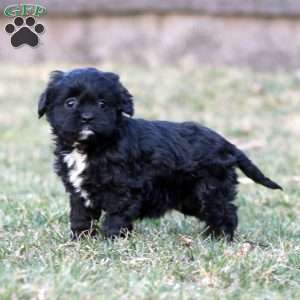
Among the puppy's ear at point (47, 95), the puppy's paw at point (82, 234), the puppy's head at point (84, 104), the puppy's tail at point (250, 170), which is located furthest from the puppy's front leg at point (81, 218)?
the puppy's tail at point (250, 170)

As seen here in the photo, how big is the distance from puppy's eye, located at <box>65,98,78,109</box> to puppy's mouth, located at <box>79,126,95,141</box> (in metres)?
0.19

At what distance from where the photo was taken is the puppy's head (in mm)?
5418

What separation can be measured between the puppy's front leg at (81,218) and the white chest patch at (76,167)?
0.16 metres

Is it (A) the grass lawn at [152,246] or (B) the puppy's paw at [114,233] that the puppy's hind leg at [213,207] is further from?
(B) the puppy's paw at [114,233]

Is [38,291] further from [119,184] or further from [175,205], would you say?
[175,205]

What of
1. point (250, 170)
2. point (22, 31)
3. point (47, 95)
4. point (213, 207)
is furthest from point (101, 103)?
point (22, 31)

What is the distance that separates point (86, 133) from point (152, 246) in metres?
0.89

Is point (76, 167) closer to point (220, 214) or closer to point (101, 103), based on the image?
point (101, 103)

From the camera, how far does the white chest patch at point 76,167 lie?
224 inches

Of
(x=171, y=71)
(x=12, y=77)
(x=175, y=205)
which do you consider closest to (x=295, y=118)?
(x=171, y=71)

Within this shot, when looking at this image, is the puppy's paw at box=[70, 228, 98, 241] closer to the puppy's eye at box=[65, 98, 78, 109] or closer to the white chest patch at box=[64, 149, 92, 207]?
the white chest patch at box=[64, 149, 92, 207]

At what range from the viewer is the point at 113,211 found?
571cm

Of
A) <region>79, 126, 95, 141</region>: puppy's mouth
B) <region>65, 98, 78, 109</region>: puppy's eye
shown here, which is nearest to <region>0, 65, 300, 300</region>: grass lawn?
<region>79, 126, 95, 141</region>: puppy's mouth

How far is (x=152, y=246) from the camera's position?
5488mm
